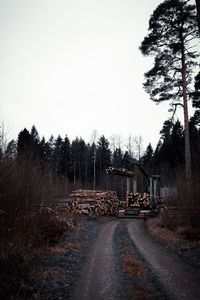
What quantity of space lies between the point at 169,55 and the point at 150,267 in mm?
11531

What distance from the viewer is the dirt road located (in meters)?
3.75

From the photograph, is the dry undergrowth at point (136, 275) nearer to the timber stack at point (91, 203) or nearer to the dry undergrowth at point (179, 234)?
the dry undergrowth at point (179, 234)

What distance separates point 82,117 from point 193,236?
7782 centimetres

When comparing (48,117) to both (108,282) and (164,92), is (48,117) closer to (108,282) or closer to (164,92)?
(164,92)

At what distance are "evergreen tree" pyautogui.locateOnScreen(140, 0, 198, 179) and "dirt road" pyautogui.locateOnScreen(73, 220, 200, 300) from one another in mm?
6018

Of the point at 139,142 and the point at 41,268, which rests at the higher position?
the point at 139,142

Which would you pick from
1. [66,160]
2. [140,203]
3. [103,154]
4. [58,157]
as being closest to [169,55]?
[140,203]

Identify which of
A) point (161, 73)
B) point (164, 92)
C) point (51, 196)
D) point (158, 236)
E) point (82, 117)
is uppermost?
point (82, 117)

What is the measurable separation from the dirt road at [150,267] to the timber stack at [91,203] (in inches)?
274

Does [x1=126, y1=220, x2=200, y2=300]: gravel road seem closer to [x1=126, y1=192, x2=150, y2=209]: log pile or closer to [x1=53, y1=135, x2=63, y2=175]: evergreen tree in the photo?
[x1=126, y1=192, x2=150, y2=209]: log pile

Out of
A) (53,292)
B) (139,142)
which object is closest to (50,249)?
(53,292)

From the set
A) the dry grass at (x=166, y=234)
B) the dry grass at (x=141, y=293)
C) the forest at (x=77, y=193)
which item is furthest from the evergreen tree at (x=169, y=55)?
the dry grass at (x=141, y=293)

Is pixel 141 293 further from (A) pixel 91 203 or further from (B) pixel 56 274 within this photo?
(A) pixel 91 203

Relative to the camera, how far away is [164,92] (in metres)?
12.4
